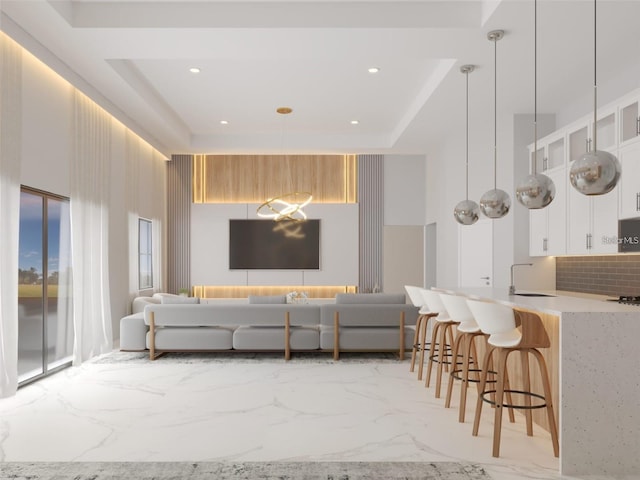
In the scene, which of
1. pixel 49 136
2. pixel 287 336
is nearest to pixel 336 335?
pixel 287 336

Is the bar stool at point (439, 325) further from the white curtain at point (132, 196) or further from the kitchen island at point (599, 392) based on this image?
the white curtain at point (132, 196)

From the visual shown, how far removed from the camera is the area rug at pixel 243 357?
20.0 feet

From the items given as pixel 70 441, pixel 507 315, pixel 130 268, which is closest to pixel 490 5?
pixel 507 315

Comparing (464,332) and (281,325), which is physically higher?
(464,332)

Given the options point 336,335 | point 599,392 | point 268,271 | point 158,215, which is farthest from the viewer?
point 268,271

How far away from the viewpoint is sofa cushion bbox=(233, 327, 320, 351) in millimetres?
6102

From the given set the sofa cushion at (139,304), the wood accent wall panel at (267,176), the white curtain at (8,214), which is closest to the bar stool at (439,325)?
the white curtain at (8,214)

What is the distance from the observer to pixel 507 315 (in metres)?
3.21

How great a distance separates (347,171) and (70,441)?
756 cm

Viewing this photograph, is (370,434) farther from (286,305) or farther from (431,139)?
(431,139)

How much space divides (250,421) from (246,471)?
908mm

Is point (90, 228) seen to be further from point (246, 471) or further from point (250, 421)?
point (246, 471)

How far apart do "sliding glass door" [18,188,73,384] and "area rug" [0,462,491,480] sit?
2333 millimetres

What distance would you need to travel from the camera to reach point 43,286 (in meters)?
5.39
